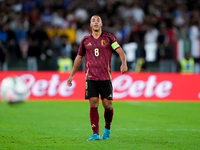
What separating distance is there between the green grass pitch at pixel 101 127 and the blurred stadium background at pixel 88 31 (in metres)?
4.72

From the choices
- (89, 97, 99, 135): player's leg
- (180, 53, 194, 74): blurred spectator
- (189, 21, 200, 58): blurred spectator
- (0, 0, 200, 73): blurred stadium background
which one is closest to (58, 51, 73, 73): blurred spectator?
(0, 0, 200, 73): blurred stadium background

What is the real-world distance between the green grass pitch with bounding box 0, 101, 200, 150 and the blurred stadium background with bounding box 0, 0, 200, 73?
472 centimetres

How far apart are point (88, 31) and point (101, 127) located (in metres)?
11.2

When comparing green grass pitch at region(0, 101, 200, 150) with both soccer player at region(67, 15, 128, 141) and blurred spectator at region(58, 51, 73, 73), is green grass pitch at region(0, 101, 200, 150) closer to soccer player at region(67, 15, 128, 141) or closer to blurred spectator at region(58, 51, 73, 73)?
soccer player at region(67, 15, 128, 141)

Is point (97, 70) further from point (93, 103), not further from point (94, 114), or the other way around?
point (94, 114)

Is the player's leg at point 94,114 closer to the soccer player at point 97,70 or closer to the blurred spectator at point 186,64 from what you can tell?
the soccer player at point 97,70

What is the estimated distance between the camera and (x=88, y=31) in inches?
771

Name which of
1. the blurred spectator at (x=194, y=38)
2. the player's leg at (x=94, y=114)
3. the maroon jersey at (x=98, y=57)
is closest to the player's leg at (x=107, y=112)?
the player's leg at (x=94, y=114)

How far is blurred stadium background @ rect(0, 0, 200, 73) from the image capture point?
18.5m

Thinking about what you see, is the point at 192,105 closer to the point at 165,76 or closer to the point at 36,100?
the point at 165,76

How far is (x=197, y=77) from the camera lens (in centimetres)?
1605

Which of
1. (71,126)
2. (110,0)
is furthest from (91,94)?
(110,0)

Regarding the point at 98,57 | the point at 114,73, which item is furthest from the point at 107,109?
the point at 114,73

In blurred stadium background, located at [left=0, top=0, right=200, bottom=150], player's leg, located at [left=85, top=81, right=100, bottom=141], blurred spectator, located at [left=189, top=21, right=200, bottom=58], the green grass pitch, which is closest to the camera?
the green grass pitch
